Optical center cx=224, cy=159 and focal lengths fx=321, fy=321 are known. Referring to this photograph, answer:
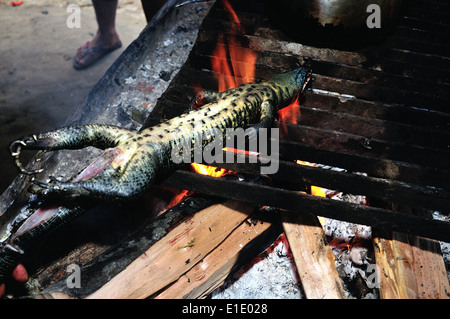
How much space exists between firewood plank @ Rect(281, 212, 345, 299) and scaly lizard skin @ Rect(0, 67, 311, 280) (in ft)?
2.62

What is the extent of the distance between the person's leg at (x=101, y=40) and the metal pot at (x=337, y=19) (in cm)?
371

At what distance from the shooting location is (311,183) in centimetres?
221

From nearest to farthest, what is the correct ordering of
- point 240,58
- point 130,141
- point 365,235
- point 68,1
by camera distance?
point 130,141 < point 365,235 < point 240,58 < point 68,1

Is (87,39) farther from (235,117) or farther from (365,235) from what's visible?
(365,235)

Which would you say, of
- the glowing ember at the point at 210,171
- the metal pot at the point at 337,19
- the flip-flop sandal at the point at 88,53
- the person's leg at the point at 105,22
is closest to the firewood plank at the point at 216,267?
the glowing ember at the point at 210,171

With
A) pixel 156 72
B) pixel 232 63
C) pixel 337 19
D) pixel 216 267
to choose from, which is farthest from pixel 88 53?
pixel 216 267

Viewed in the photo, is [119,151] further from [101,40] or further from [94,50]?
[101,40]

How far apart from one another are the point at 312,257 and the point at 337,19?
2.01 meters

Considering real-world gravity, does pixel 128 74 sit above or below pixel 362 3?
below

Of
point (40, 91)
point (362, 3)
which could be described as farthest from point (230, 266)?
point (40, 91)

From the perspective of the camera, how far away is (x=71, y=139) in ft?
7.06

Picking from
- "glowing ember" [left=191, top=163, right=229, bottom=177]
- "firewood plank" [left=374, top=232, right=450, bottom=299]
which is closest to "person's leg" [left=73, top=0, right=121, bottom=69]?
"glowing ember" [left=191, top=163, right=229, bottom=177]
